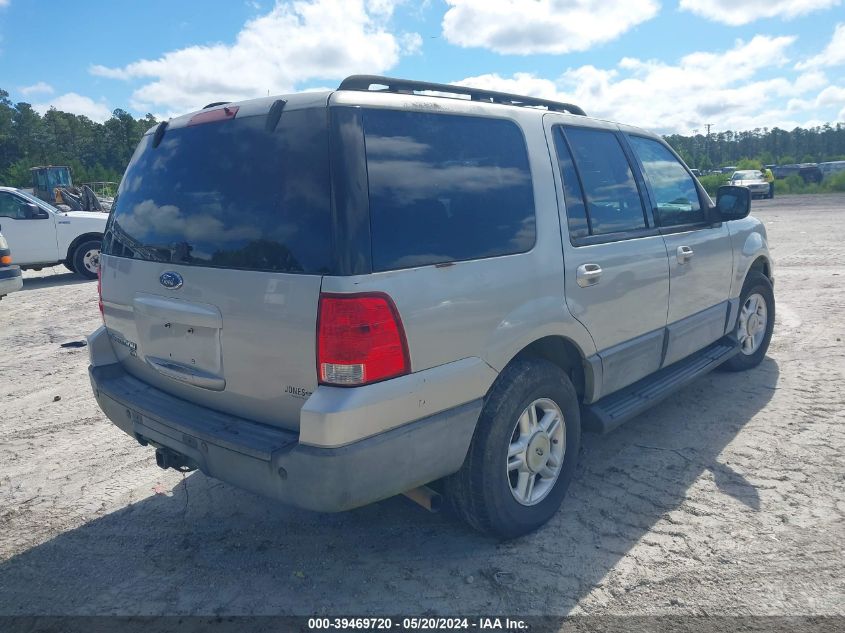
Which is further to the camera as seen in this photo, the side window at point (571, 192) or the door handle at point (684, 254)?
the door handle at point (684, 254)

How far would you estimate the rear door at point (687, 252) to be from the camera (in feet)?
13.6

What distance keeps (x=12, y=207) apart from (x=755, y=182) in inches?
1390

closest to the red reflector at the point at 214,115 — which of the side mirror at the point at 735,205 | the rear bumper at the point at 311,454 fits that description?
the rear bumper at the point at 311,454

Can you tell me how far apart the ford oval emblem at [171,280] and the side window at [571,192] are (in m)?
1.93

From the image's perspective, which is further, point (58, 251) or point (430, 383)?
point (58, 251)

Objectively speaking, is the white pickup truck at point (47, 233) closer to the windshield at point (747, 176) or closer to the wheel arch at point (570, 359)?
the wheel arch at point (570, 359)

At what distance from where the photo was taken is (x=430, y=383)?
2510mm

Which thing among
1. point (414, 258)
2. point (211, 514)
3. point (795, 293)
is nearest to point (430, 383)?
point (414, 258)

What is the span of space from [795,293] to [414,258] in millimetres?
8211

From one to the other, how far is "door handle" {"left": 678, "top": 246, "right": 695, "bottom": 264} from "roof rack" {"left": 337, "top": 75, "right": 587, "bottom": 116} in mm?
1102

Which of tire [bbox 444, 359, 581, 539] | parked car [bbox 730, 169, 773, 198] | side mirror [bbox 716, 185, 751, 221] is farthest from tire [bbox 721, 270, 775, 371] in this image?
parked car [bbox 730, 169, 773, 198]

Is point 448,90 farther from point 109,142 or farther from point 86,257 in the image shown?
point 109,142

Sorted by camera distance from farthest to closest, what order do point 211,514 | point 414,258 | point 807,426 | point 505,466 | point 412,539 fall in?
point 807,426 < point 211,514 < point 412,539 < point 505,466 < point 414,258

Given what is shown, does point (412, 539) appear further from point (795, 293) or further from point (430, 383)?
point (795, 293)
